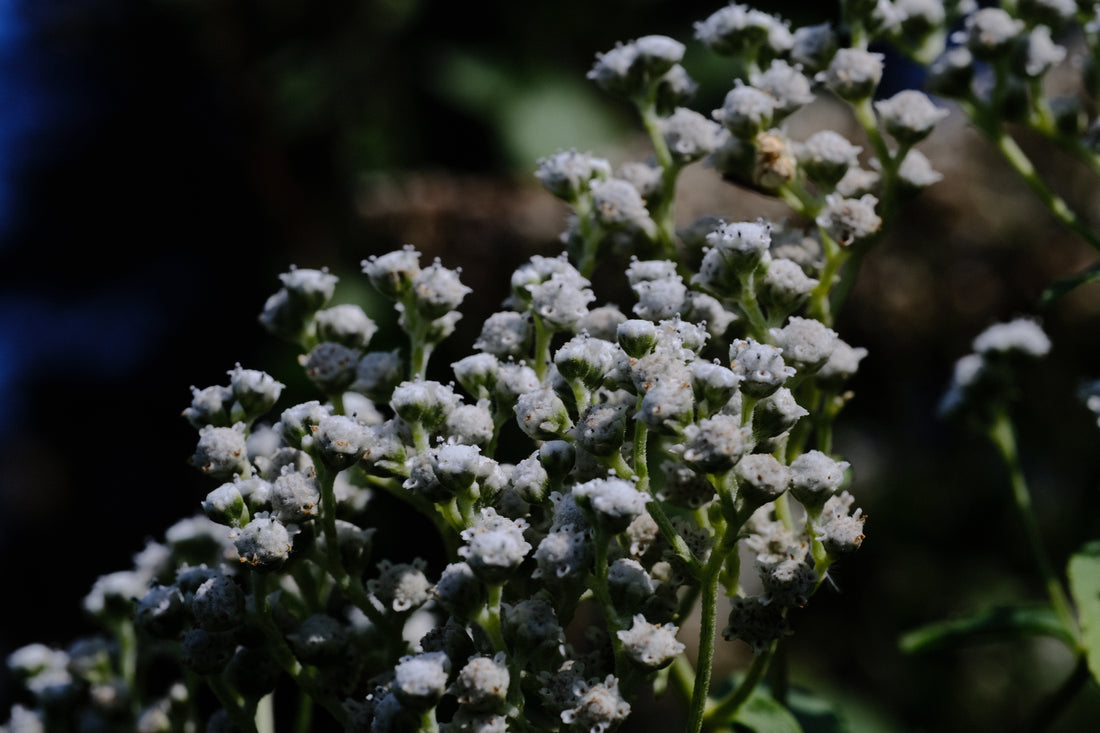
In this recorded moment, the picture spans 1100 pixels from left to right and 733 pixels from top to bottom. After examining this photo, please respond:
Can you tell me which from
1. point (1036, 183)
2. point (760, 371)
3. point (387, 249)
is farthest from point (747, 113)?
point (387, 249)

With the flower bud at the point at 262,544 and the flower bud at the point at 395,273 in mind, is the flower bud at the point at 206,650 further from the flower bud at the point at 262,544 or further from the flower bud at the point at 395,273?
the flower bud at the point at 395,273

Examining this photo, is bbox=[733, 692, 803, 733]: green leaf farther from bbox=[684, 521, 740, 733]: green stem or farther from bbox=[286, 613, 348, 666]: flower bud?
bbox=[286, 613, 348, 666]: flower bud

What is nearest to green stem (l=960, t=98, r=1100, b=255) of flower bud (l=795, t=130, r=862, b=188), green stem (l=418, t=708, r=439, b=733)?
flower bud (l=795, t=130, r=862, b=188)

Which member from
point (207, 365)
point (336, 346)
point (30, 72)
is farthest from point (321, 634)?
point (30, 72)

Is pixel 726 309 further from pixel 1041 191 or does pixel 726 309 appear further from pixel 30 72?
pixel 30 72

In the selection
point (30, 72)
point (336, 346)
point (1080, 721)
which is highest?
point (30, 72)

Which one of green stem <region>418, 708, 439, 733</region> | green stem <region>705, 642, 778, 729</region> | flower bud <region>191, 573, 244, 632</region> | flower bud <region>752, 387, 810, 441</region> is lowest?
green stem <region>705, 642, 778, 729</region>
